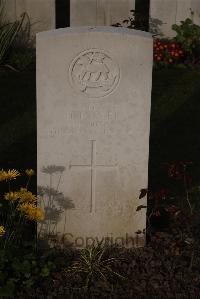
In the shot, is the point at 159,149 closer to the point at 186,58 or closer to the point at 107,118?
the point at 107,118

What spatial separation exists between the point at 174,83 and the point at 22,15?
8.39ft

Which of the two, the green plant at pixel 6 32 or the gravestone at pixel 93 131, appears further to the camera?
the green plant at pixel 6 32

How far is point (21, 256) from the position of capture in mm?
4508

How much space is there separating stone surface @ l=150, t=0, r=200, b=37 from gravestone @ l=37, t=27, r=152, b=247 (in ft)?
18.8

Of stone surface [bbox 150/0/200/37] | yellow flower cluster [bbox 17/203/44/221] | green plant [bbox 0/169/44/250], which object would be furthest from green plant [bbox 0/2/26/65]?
yellow flower cluster [bbox 17/203/44/221]

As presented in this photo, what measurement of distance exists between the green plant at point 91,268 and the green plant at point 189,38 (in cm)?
568

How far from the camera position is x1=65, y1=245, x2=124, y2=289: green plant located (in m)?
4.44

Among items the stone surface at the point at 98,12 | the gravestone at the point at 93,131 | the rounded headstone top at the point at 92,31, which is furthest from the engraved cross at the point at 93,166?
the stone surface at the point at 98,12

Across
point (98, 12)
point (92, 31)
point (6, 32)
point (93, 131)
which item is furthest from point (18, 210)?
point (98, 12)

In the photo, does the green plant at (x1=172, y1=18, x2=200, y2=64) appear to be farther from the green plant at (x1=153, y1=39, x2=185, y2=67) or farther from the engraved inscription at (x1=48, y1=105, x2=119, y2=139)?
the engraved inscription at (x1=48, y1=105, x2=119, y2=139)

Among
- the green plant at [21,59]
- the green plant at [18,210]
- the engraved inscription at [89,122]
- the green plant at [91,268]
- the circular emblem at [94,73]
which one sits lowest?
the green plant at [91,268]

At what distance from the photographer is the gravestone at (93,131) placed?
4.33 metres

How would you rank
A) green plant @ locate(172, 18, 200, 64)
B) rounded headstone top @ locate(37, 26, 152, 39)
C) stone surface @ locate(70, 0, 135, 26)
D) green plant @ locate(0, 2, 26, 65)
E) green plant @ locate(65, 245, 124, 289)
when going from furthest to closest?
stone surface @ locate(70, 0, 135, 26)
green plant @ locate(172, 18, 200, 64)
green plant @ locate(0, 2, 26, 65)
green plant @ locate(65, 245, 124, 289)
rounded headstone top @ locate(37, 26, 152, 39)

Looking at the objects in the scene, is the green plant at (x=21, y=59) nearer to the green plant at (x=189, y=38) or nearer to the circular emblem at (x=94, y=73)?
the green plant at (x=189, y=38)
